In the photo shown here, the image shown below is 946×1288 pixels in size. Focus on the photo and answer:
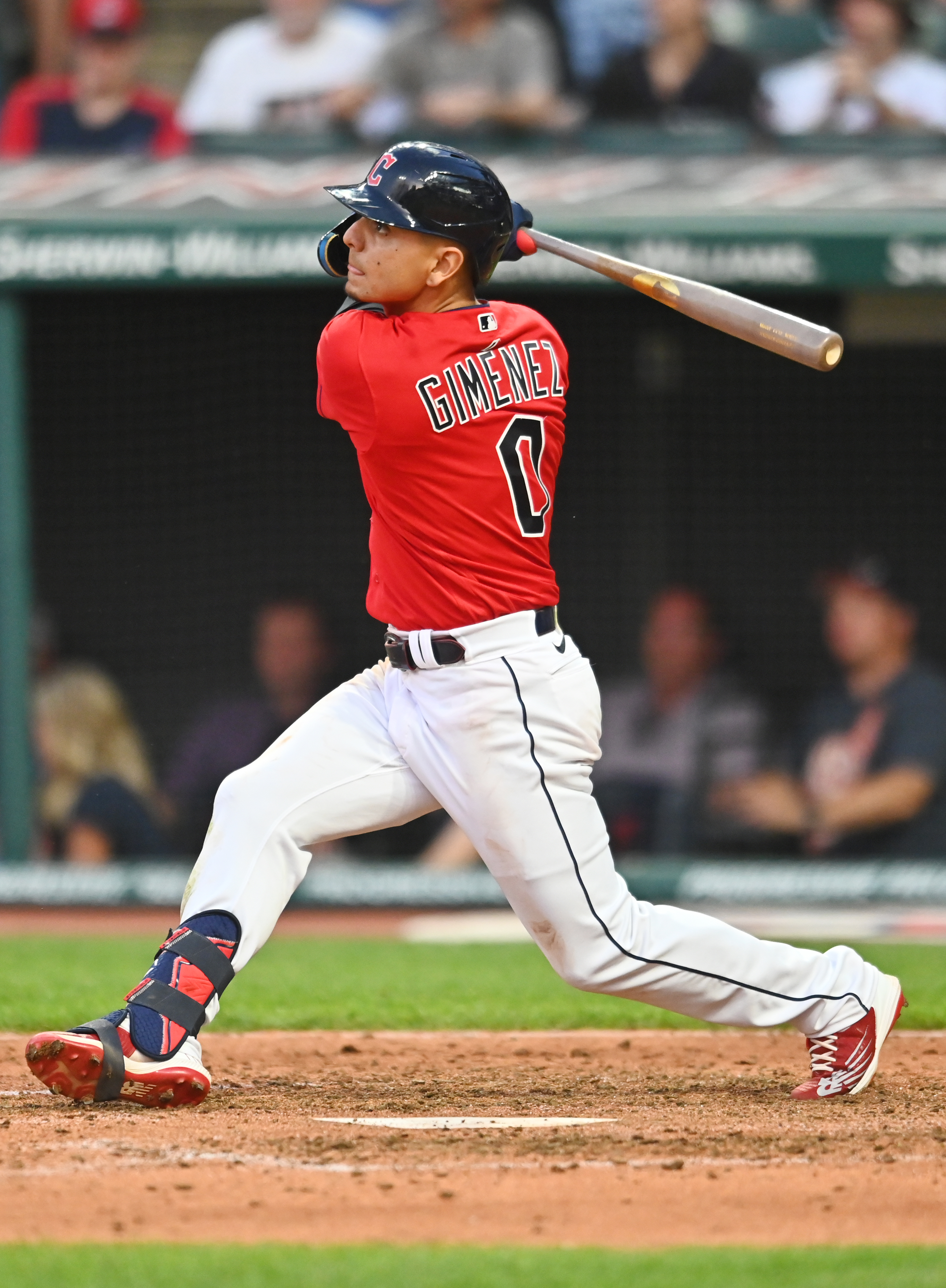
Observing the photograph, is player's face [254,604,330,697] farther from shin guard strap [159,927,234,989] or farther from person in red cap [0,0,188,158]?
shin guard strap [159,927,234,989]

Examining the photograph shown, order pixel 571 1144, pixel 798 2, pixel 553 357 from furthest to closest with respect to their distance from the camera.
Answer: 1. pixel 798 2
2. pixel 553 357
3. pixel 571 1144

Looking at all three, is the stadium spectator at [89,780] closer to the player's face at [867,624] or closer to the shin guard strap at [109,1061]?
the player's face at [867,624]

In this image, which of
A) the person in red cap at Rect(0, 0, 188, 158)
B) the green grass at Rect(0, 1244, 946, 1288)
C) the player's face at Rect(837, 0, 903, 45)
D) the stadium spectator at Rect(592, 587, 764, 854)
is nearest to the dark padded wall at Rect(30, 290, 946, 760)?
the stadium spectator at Rect(592, 587, 764, 854)

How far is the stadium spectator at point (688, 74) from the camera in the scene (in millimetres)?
8016

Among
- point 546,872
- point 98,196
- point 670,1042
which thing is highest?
point 98,196

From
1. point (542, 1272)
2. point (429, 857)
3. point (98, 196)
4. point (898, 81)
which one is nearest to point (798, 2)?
point (898, 81)

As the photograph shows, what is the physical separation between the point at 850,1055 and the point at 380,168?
6.03ft

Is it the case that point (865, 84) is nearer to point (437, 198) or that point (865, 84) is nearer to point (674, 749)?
point (674, 749)

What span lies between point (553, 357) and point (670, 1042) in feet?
5.71

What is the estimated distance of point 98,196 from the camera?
7.42 m

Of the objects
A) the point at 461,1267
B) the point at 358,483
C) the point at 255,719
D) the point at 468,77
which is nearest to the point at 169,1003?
the point at 461,1267

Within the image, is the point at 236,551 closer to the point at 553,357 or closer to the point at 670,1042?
the point at 670,1042

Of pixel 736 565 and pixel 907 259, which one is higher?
pixel 907 259

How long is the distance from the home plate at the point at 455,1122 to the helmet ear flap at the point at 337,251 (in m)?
1.51
